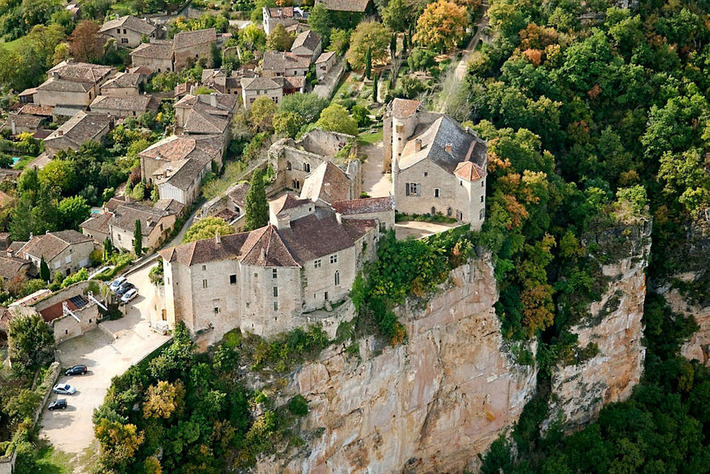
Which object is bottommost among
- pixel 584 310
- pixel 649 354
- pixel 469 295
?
pixel 649 354

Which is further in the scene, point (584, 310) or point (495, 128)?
point (495, 128)

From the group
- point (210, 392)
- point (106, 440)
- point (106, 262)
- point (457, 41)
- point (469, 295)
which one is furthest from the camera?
point (457, 41)

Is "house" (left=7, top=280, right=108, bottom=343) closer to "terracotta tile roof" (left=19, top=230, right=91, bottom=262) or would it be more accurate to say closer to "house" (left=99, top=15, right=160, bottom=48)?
"terracotta tile roof" (left=19, top=230, right=91, bottom=262)

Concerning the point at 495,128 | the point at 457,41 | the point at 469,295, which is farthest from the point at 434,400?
the point at 457,41

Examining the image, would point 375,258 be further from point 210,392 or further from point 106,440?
point 106,440

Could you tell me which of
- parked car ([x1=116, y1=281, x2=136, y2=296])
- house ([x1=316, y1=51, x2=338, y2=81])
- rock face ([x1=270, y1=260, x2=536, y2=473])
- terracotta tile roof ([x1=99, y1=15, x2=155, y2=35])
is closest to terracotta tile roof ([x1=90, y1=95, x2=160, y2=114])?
house ([x1=316, y1=51, x2=338, y2=81])

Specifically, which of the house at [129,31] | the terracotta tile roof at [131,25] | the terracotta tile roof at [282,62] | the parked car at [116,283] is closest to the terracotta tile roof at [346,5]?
the terracotta tile roof at [282,62]

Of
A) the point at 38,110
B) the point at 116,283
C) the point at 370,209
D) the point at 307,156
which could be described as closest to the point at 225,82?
the point at 38,110
